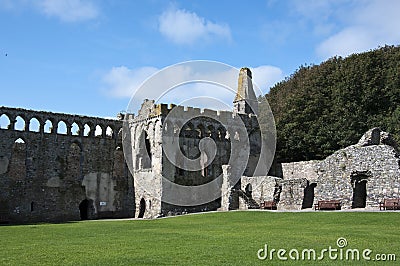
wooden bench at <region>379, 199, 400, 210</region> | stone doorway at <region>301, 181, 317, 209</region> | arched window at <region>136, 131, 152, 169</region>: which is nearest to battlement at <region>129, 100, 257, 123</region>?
arched window at <region>136, 131, 152, 169</region>

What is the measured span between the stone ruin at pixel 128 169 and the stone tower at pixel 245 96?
2294 millimetres

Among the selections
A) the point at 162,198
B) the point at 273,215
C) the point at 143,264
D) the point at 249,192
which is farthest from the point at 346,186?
the point at 143,264

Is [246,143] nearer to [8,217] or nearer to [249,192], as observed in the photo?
[249,192]

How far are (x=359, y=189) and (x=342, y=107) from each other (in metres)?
17.9

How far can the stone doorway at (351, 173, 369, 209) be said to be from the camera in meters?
32.5

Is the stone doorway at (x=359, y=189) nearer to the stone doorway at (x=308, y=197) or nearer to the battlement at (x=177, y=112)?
the stone doorway at (x=308, y=197)

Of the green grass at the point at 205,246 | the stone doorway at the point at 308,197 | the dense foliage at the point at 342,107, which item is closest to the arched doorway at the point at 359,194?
the stone doorway at the point at 308,197

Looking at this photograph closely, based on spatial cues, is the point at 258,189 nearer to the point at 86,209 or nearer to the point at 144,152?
the point at 144,152

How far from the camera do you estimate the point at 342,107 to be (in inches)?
1971

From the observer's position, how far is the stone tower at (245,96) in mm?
50812

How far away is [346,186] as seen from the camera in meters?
32.9

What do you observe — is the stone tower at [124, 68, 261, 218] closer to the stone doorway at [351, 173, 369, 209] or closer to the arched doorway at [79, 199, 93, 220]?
the arched doorway at [79, 199, 93, 220]

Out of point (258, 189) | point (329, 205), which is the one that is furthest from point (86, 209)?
point (329, 205)

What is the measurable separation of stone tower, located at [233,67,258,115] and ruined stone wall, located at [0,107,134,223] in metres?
11.1
